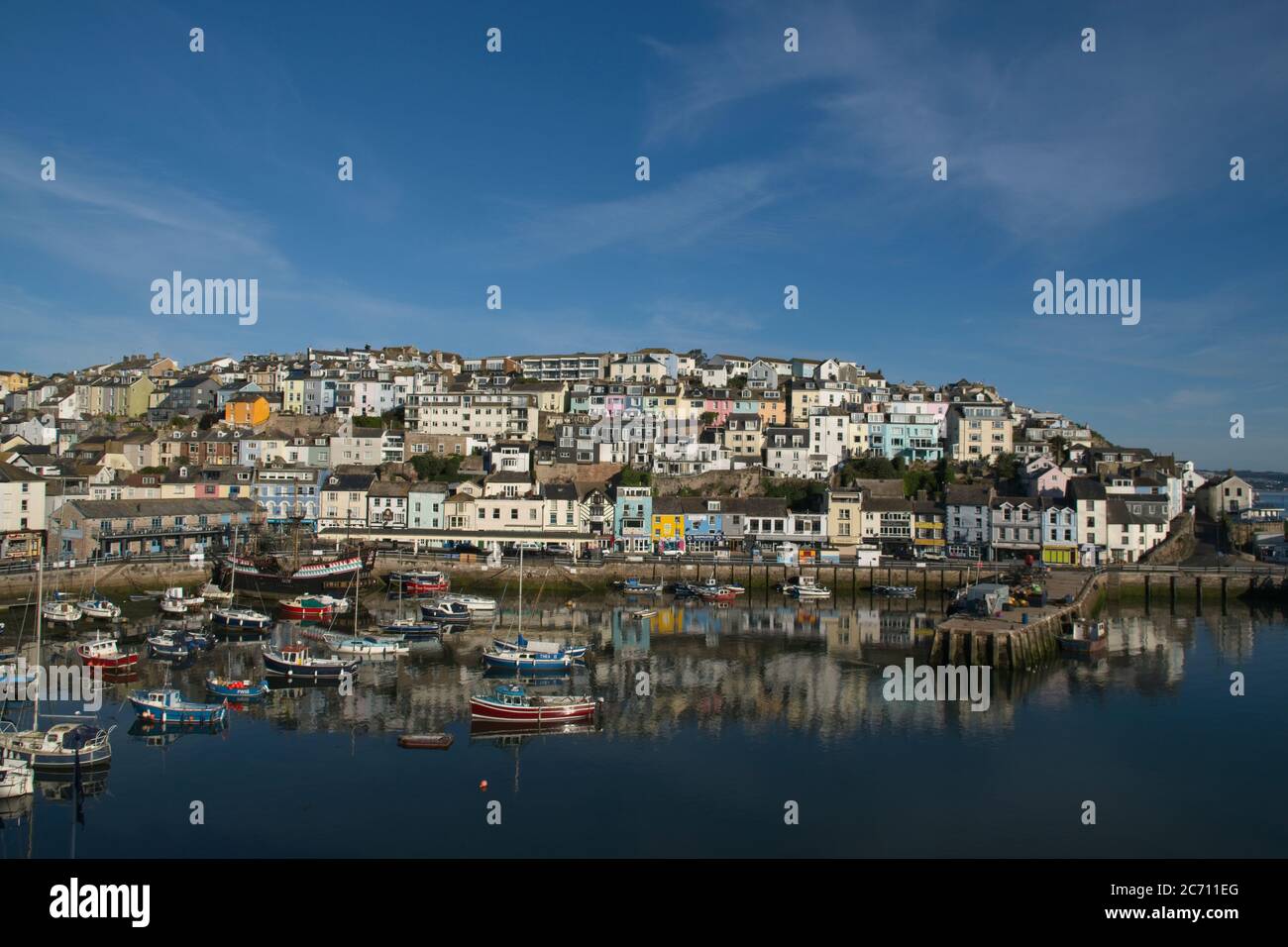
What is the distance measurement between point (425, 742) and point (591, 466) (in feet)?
113

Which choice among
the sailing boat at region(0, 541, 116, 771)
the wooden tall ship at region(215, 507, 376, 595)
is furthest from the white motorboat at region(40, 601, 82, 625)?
the sailing boat at region(0, 541, 116, 771)

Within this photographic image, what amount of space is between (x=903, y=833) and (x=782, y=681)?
31.1ft

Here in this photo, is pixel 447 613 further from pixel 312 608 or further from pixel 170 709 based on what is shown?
pixel 170 709

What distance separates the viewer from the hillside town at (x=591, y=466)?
140 feet

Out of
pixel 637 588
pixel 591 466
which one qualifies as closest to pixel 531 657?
pixel 637 588

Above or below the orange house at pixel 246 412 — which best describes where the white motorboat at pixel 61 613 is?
below

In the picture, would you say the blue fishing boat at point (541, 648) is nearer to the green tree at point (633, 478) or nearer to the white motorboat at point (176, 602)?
the white motorboat at point (176, 602)

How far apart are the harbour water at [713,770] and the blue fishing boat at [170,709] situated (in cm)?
43

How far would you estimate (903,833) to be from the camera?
557 inches

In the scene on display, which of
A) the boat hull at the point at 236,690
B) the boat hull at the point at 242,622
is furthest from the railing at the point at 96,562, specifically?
the boat hull at the point at 236,690

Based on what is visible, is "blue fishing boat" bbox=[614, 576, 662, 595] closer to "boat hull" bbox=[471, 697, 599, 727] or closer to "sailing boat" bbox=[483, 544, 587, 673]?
"sailing boat" bbox=[483, 544, 587, 673]
